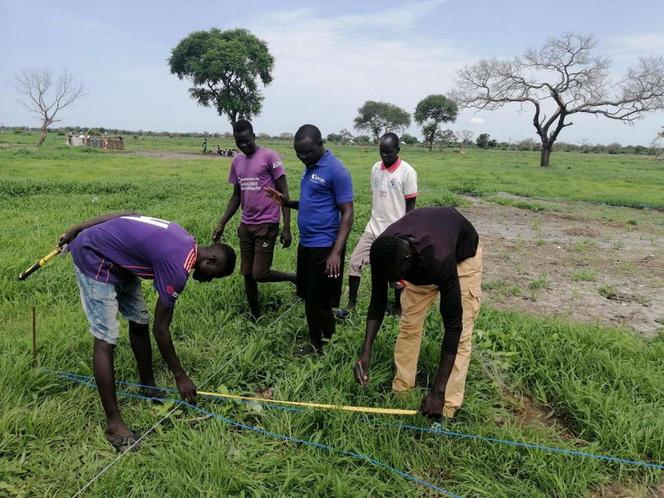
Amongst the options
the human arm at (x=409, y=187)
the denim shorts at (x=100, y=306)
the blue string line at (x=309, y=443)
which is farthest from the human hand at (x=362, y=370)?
the human arm at (x=409, y=187)

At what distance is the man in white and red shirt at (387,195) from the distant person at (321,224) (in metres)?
1.11

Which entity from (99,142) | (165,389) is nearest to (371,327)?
(165,389)

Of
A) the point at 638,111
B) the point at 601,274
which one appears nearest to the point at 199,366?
the point at 601,274

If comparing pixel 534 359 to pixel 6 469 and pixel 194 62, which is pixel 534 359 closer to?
pixel 6 469

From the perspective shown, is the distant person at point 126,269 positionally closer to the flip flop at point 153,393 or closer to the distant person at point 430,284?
the flip flop at point 153,393

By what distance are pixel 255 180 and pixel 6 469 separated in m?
2.69

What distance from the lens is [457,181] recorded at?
18.0 metres

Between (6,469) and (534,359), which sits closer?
(6,469)

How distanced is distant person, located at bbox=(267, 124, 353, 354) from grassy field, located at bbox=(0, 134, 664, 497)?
0.32 meters

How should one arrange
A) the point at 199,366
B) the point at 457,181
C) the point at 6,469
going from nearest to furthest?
the point at 6,469 → the point at 199,366 → the point at 457,181

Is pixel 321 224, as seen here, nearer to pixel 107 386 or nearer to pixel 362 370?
pixel 362 370

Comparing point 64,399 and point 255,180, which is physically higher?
point 255,180

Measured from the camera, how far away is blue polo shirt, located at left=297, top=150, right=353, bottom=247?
3.51 m

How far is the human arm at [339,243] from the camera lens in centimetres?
344
